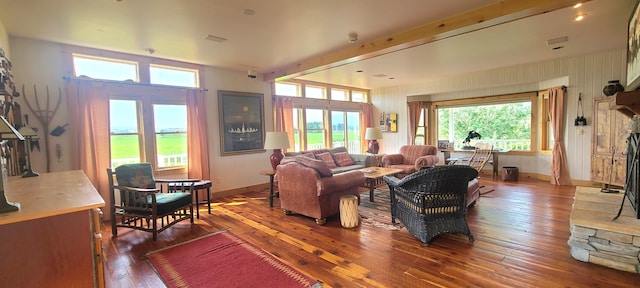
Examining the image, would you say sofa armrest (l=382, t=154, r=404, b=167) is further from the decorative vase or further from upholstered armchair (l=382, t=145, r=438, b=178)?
the decorative vase

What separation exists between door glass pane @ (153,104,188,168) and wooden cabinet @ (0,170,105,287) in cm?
318

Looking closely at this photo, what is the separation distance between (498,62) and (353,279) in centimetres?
547

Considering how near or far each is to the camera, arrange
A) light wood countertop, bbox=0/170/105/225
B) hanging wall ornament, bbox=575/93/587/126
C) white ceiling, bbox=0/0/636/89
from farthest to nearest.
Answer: hanging wall ornament, bbox=575/93/587/126 → white ceiling, bbox=0/0/636/89 → light wood countertop, bbox=0/170/105/225

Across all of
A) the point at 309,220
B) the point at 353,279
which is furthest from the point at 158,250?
the point at 353,279

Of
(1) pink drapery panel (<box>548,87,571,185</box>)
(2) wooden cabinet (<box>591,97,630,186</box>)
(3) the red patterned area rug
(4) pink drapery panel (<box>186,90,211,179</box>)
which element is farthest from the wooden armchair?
(1) pink drapery panel (<box>548,87,571,185</box>)

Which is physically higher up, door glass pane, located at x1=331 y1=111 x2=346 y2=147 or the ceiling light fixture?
the ceiling light fixture

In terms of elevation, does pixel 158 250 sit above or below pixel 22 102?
below

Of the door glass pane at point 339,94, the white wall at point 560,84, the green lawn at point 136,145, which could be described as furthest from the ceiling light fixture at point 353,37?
the white wall at point 560,84

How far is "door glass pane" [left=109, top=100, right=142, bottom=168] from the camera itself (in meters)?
4.37

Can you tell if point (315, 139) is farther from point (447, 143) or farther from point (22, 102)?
point (22, 102)

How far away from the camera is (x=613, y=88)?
486 centimetres

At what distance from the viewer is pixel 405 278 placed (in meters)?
2.35

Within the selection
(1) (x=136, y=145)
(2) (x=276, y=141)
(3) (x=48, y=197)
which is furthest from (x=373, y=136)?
(3) (x=48, y=197)

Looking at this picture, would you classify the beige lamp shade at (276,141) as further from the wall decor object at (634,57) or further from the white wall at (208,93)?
the wall decor object at (634,57)
